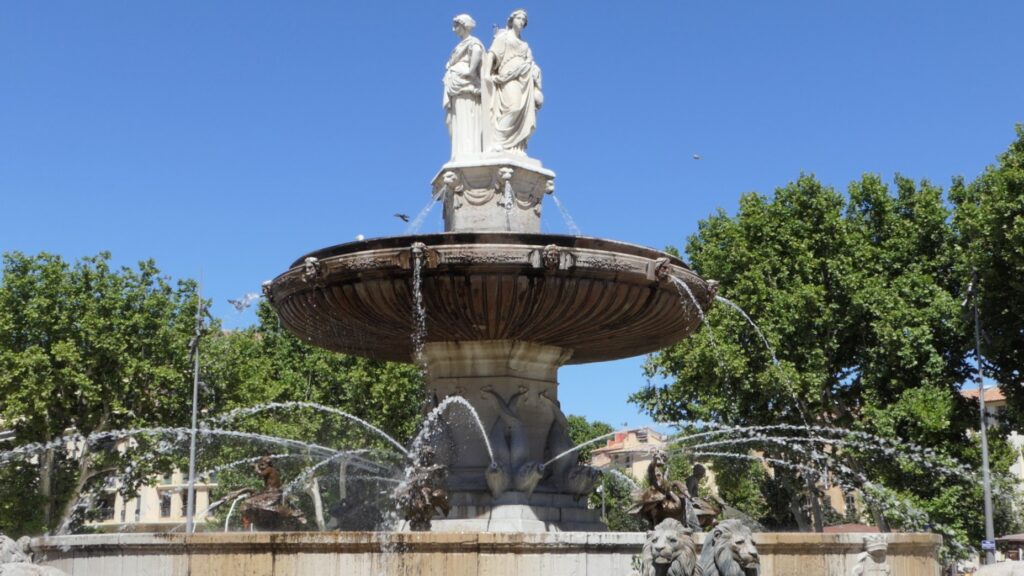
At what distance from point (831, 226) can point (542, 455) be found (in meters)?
17.9

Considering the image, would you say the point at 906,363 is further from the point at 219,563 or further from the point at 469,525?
the point at 219,563

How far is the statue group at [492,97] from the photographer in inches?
474

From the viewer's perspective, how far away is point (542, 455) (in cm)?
1097

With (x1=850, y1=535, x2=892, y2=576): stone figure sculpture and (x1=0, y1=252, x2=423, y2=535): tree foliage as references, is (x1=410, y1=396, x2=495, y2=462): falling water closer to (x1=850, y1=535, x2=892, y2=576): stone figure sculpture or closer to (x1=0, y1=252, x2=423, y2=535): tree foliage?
(x1=850, y1=535, x2=892, y2=576): stone figure sculpture

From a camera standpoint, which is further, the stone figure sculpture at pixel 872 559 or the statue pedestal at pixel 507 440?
the statue pedestal at pixel 507 440

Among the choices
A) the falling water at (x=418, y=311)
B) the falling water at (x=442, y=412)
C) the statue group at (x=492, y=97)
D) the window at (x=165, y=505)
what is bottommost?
the window at (x=165, y=505)

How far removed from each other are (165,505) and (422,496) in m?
61.5

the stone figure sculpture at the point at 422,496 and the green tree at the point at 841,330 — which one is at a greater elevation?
the green tree at the point at 841,330

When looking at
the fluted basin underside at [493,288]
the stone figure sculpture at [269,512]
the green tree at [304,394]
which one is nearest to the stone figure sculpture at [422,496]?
the stone figure sculpture at [269,512]

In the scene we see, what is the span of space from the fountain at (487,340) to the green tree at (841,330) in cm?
1317

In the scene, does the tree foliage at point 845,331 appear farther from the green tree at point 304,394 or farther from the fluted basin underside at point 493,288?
the fluted basin underside at point 493,288

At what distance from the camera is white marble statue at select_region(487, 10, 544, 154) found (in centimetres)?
1205

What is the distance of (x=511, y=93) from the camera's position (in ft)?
39.8

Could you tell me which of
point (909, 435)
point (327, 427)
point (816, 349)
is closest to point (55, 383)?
point (327, 427)
